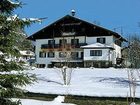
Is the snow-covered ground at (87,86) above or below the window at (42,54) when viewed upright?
below

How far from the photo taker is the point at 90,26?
68562 mm

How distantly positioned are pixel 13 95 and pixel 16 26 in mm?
1634

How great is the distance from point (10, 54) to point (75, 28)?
62.0m

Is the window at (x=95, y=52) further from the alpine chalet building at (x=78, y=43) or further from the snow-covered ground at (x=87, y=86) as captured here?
the snow-covered ground at (x=87, y=86)

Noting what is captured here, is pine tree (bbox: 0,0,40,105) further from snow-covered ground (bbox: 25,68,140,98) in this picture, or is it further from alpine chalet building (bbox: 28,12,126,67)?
alpine chalet building (bbox: 28,12,126,67)

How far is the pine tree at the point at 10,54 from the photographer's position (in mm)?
8664

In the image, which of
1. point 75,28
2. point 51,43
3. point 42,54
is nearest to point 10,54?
point 75,28

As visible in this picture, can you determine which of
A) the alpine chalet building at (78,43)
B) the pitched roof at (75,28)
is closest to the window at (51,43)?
the alpine chalet building at (78,43)

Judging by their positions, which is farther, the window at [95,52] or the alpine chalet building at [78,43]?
the window at [95,52]

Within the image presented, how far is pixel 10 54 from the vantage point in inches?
345

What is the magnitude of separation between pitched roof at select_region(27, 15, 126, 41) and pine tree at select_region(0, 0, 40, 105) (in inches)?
2317

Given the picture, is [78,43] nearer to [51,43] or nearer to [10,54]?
[51,43]

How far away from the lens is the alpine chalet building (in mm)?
67688

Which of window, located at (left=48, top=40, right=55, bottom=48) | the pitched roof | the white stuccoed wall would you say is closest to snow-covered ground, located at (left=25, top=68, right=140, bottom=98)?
the white stuccoed wall
